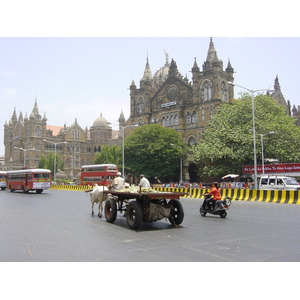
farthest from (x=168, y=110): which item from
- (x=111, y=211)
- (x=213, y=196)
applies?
(x=111, y=211)

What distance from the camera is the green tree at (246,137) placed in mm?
40688

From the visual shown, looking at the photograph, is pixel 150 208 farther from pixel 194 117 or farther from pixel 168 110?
pixel 168 110

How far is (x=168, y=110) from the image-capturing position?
67625 mm

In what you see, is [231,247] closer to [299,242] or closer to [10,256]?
[299,242]

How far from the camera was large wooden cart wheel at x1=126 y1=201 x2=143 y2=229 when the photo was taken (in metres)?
10.2

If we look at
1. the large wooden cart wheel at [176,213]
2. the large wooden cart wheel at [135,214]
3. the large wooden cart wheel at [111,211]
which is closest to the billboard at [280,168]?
the large wooden cart wheel at [176,213]

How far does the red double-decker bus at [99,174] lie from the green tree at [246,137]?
11.5 m

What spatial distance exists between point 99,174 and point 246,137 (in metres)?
19.0

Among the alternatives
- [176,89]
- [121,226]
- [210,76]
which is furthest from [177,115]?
[121,226]

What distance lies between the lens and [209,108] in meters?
60.4

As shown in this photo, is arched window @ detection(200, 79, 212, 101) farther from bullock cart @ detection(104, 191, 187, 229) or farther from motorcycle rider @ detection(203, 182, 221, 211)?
bullock cart @ detection(104, 191, 187, 229)

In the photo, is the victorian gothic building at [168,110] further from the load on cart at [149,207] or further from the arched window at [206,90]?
the load on cart at [149,207]

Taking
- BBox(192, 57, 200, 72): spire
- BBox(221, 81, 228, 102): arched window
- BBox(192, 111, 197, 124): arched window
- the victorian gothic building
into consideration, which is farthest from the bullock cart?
BBox(192, 57, 200, 72): spire

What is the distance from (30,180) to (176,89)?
42296 millimetres
